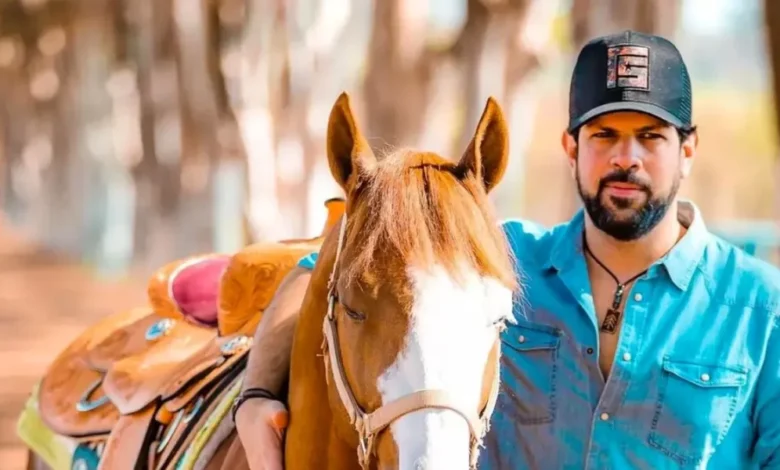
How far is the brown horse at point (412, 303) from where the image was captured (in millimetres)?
2297

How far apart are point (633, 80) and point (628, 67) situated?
0.12ft

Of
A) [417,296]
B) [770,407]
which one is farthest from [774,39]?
[417,296]

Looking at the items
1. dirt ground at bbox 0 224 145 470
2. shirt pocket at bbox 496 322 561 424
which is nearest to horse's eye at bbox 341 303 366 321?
shirt pocket at bbox 496 322 561 424

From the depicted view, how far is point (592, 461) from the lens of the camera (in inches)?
112

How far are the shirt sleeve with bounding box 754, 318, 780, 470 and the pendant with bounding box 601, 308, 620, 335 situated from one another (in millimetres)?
361

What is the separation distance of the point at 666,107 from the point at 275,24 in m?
12.6

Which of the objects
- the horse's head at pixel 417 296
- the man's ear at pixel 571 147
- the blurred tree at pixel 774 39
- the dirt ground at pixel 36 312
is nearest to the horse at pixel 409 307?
the horse's head at pixel 417 296

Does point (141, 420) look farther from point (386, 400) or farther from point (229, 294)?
point (386, 400)

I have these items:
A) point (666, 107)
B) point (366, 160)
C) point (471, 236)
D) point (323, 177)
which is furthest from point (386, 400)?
point (323, 177)

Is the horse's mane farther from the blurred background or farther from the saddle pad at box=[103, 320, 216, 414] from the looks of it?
the saddle pad at box=[103, 320, 216, 414]

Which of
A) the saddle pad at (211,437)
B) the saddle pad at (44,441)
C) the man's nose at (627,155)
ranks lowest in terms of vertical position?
the saddle pad at (44,441)

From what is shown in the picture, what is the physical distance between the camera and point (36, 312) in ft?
56.4

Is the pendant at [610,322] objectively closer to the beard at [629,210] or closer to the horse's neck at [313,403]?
the beard at [629,210]

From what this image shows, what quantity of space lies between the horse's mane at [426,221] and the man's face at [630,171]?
1.40 feet
